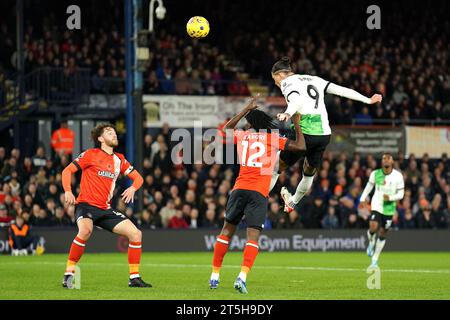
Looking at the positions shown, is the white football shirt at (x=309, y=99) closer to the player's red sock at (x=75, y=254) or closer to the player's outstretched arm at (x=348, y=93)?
the player's outstretched arm at (x=348, y=93)

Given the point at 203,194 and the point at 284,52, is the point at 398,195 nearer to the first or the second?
the point at 203,194

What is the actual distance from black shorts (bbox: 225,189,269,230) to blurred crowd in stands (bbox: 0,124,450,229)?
1374 centimetres

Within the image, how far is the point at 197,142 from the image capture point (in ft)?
108

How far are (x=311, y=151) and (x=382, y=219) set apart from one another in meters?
7.89

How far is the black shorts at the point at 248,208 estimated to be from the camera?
1516 cm

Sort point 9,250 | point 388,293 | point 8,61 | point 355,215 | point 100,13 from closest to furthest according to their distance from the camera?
point 388,293, point 9,250, point 355,215, point 8,61, point 100,13

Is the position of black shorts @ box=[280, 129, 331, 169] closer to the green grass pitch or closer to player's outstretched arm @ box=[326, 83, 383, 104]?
player's outstretched arm @ box=[326, 83, 383, 104]

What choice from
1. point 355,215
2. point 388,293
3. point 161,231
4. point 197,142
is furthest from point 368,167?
point 388,293

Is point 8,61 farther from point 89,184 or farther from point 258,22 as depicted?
point 89,184

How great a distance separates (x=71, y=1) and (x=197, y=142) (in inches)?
355

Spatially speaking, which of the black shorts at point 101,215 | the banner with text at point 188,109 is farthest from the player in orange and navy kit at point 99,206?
the banner with text at point 188,109

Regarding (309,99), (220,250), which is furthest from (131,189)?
(309,99)

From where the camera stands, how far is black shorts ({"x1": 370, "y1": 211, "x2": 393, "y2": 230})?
23859 millimetres

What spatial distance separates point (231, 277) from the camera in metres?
18.7
